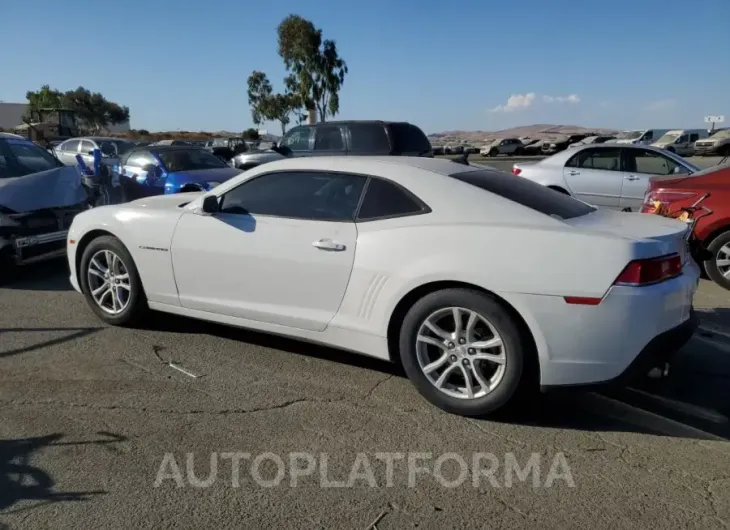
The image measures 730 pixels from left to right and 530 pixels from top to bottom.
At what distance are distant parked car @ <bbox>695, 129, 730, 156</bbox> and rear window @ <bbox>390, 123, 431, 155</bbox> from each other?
97.7 feet

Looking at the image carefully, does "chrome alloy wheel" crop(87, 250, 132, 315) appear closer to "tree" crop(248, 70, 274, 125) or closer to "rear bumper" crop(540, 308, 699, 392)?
"rear bumper" crop(540, 308, 699, 392)

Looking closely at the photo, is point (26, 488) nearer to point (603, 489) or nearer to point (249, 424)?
point (249, 424)

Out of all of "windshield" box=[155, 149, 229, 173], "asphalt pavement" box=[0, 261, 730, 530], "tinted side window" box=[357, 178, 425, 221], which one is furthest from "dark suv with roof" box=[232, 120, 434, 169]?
"tinted side window" box=[357, 178, 425, 221]

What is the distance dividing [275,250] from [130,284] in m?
1.53

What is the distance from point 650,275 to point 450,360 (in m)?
1.17

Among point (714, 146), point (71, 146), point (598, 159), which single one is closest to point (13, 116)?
point (71, 146)

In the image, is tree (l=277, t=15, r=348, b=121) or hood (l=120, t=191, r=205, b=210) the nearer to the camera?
hood (l=120, t=191, r=205, b=210)

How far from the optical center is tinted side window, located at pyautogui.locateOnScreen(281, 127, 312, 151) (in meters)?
13.4

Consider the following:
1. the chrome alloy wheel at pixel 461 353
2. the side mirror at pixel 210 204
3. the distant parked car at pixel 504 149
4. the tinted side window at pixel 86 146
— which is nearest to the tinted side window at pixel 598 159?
the side mirror at pixel 210 204

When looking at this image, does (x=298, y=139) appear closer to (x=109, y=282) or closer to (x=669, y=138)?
(x=109, y=282)

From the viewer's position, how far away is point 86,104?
7638 centimetres

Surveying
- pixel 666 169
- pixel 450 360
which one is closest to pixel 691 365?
pixel 450 360

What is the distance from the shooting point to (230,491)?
9.62ft

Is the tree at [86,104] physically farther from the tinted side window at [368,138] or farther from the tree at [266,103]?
the tinted side window at [368,138]
